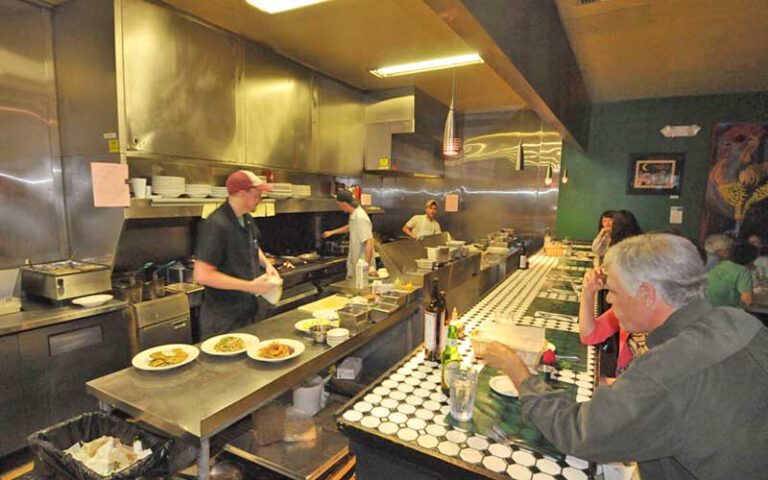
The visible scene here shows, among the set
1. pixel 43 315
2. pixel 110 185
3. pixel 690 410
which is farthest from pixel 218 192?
pixel 690 410

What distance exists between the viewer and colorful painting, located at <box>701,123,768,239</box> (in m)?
5.07

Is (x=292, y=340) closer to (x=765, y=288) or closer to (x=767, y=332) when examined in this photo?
(x=767, y=332)

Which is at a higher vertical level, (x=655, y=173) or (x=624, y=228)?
(x=655, y=173)

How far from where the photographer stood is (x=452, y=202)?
22.1ft

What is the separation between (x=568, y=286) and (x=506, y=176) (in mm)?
3573

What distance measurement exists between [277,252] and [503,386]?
364 centimetres

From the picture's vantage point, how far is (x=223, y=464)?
1.98 meters

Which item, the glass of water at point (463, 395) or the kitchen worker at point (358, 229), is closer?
the glass of water at point (463, 395)

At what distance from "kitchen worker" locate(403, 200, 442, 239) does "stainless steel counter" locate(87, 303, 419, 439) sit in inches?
170

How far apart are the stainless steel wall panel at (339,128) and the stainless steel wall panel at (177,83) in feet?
3.94

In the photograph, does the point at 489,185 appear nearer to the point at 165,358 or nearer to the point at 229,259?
the point at 229,259

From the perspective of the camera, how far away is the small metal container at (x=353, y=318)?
2.12 meters

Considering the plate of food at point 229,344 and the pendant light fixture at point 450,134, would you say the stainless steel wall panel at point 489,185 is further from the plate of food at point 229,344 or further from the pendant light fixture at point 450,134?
the plate of food at point 229,344

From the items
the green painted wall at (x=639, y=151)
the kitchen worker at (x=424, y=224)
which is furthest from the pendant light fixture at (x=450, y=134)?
the green painted wall at (x=639, y=151)
